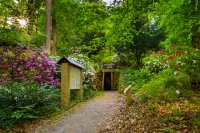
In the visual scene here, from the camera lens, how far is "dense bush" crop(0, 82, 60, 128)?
24.9ft

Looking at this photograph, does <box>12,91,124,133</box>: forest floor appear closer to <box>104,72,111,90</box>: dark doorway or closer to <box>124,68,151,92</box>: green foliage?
<box>124,68,151,92</box>: green foliage

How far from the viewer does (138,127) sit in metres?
5.73

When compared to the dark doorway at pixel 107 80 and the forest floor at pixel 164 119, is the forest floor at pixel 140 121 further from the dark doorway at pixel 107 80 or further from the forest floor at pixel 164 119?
the dark doorway at pixel 107 80

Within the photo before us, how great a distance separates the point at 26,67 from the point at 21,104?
377cm

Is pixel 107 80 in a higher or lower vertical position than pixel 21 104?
higher

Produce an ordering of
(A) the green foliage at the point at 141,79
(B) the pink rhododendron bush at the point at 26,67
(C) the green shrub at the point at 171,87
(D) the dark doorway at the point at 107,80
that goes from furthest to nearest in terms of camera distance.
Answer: (D) the dark doorway at the point at 107,80 → (A) the green foliage at the point at 141,79 → (B) the pink rhododendron bush at the point at 26,67 → (C) the green shrub at the point at 171,87

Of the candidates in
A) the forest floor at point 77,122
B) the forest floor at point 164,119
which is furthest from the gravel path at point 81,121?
the forest floor at point 164,119

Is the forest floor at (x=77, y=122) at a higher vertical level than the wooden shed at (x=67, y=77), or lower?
lower

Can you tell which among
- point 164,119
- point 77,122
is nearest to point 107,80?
point 77,122

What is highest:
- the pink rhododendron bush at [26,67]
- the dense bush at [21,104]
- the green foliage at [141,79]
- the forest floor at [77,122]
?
the pink rhododendron bush at [26,67]

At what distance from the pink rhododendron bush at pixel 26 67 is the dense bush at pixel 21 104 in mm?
2642

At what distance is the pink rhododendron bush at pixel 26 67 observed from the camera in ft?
37.3

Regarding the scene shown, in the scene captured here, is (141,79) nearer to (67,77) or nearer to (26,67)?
(67,77)

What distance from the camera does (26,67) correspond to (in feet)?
38.1
